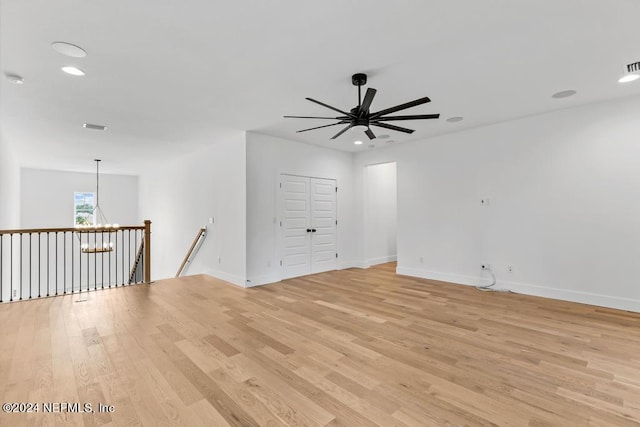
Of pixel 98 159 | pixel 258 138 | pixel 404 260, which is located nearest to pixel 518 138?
pixel 404 260

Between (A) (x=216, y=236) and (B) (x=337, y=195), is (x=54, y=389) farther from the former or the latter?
(B) (x=337, y=195)

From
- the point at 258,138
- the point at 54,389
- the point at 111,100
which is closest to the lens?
the point at 54,389

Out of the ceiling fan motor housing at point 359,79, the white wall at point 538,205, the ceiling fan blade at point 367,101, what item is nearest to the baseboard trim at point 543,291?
the white wall at point 538,205

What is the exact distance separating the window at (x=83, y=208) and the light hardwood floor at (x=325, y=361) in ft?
21.2

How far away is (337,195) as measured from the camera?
7.02 meters

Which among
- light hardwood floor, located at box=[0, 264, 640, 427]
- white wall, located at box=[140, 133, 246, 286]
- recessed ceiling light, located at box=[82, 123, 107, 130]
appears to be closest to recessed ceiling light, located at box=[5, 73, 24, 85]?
recessed ceiling light, located at box=[82, 123, 107, 130]

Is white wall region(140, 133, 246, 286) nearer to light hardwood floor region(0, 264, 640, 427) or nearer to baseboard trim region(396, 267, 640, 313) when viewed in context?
light hardwood floor region(0, 264, 640, 427)

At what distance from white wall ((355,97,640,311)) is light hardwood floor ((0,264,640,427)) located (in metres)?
0.59

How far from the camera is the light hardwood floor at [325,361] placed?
6.32 feet

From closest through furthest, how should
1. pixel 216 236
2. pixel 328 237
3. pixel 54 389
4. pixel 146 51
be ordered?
pixel 54 389 → pixel 146 51 → pixel 216 236 → pixel 328 237

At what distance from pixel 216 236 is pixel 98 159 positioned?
14.4 ft

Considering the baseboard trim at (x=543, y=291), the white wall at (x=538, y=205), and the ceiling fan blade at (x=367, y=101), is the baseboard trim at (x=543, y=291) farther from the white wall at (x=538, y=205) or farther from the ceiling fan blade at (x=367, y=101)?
the ceiling fan blade at (x=367, y=101)

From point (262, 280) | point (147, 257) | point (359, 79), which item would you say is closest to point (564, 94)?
point (359, 79)

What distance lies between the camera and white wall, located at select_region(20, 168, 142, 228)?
8.80m
